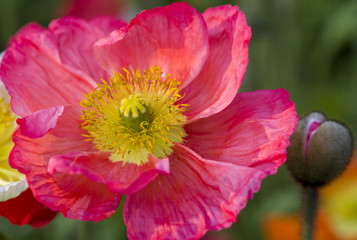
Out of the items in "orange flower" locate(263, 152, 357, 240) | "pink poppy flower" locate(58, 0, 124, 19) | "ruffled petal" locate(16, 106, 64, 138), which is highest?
"ruffled petal" locate(16, 106, 64, 138)

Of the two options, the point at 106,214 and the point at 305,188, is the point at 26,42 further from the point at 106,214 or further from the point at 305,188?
the point at 305,188

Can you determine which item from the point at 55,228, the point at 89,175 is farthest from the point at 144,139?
the point at 55,228

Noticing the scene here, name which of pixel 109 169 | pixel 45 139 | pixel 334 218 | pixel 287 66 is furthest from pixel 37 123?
pixel 334 218

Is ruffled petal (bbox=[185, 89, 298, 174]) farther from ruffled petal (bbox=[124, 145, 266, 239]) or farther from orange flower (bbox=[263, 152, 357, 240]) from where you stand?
orange flower (bbox=[263, 152, 357, 240])

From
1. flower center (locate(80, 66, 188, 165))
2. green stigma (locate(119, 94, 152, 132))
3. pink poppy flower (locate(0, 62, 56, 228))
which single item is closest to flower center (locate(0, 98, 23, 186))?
pink poppy flower (locate(0, 62, 56, 228))

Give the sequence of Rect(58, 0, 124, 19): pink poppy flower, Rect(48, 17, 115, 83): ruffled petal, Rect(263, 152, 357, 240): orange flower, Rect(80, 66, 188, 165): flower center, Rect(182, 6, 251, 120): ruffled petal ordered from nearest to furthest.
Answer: Rect(182, 6, 251, 120): ruffled petal → Rect(80, 66, 188, 165): flower center → Rect(48, 17, 115, 83): ruffled petal → Rect(263, 152, 357, 240): orange flower → Rect(58, 0, 124, 19): pink poppy flower

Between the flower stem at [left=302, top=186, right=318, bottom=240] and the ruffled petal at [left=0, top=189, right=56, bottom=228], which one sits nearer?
the ruffled petal at [left=0, top=189, right=56, bottom=228]

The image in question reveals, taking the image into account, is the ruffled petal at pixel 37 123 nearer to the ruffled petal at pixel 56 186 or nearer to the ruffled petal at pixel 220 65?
the ruffled petal at pixel 56 186
